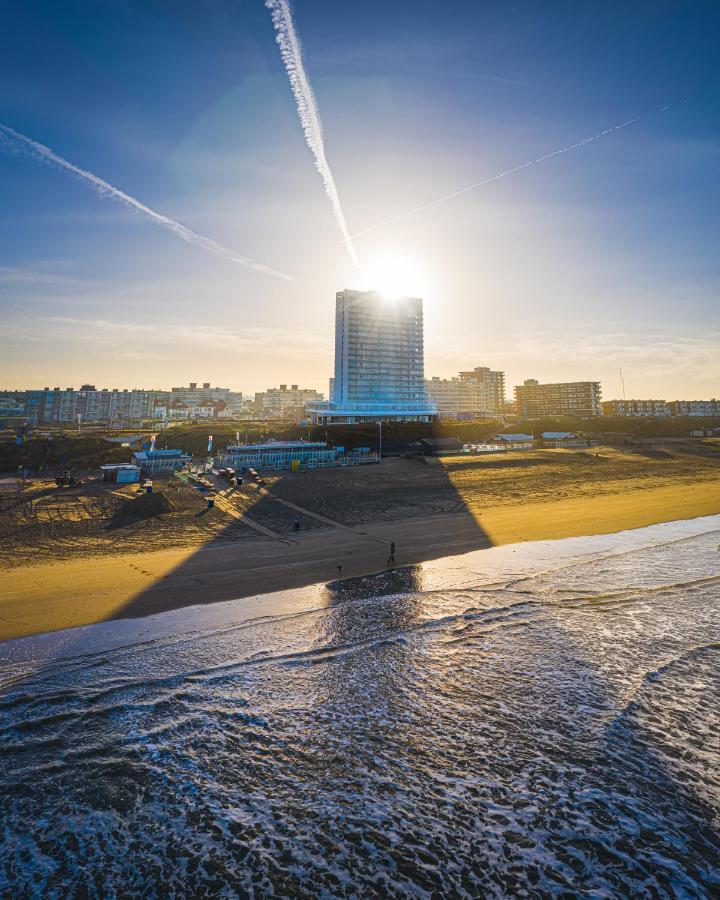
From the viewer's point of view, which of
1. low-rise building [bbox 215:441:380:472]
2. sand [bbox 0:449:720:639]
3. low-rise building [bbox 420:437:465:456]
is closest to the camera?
sand [bbox 0:449:720:639]

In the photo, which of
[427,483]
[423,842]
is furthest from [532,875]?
[427,483]

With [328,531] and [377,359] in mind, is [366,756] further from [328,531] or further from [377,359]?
[377,359]

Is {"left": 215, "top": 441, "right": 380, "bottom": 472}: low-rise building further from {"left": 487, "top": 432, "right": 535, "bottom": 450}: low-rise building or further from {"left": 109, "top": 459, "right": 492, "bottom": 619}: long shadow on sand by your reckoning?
{"left": 487, "top": 432, "right": 535, "bottom": 450}: low-rise building

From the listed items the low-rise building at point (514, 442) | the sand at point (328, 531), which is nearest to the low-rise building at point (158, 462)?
the sand at point (328, 531)

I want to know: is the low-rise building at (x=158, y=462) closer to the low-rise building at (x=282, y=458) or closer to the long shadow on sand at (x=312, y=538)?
the low-rise building at (x=282, y=458)

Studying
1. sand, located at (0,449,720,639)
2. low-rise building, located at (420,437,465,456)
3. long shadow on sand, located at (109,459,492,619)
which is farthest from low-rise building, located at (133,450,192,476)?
low-rise building, located at (420,437,465,456)
